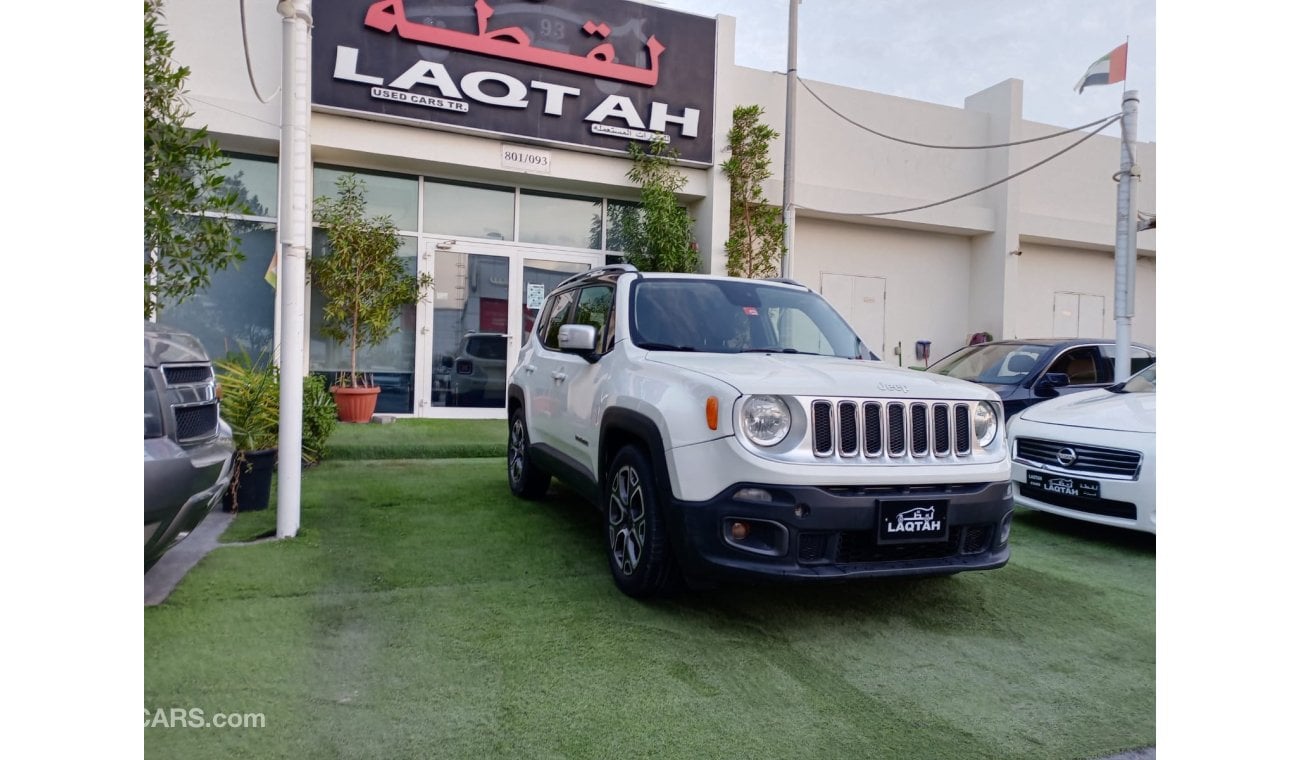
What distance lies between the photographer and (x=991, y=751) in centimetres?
255

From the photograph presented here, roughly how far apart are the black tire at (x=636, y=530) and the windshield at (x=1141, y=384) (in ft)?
14.3

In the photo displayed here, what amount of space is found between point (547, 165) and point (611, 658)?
8.10 m

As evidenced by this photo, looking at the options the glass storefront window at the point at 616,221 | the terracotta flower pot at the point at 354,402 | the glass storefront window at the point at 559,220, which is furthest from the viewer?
the glass storefront window at the point at 616,221

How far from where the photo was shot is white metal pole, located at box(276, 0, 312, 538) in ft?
14.8

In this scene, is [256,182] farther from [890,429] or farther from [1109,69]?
[1109,69]

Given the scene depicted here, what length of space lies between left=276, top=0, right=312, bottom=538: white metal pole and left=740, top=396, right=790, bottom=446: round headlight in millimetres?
2708

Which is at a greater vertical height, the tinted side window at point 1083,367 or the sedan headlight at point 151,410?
the tinted side window at point 1083,367

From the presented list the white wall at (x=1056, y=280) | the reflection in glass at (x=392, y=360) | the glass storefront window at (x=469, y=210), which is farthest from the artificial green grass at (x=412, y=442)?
the white wall at (x=1056, y=280)

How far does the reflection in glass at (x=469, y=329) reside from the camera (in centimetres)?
1026

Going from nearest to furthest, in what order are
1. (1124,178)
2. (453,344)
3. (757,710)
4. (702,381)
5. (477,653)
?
(757,710)
(477,653)
(702,381)
(1124,178)
(453,344)

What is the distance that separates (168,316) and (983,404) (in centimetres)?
851

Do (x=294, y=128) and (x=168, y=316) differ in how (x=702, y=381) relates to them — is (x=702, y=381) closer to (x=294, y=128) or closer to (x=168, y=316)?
(x=294, y=128)

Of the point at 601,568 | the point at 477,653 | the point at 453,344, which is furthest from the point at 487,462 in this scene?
the point at 477,653

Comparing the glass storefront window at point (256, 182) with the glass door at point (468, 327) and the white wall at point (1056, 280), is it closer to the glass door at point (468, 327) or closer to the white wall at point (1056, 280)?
the glass door at point (468, 327)
